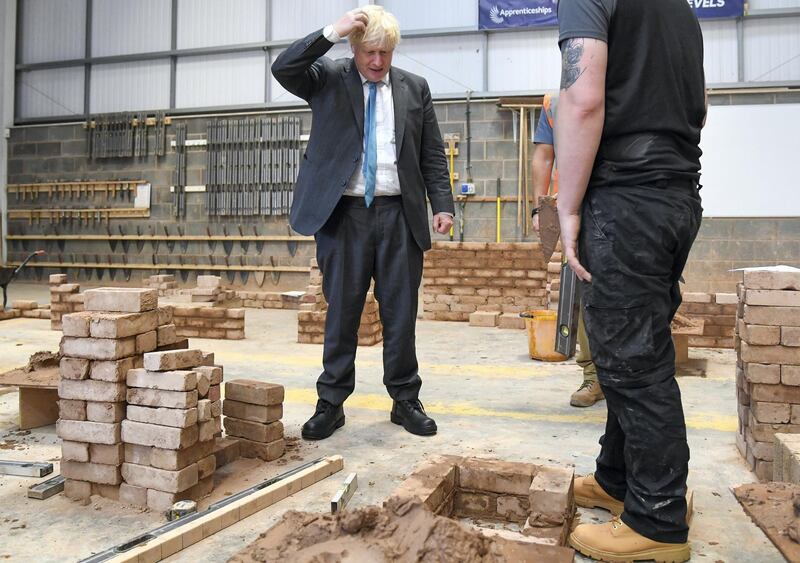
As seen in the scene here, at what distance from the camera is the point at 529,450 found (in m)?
3.16

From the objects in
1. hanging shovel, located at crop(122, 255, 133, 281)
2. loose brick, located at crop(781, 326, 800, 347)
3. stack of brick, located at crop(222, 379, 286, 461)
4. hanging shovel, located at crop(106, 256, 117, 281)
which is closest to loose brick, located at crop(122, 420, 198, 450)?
stack of brick, located at crop(222, 379, 286, 461)

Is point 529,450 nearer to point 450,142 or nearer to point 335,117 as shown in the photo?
point 335,117

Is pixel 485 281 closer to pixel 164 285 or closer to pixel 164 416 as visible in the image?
pixel 164 285

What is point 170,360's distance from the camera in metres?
2.56

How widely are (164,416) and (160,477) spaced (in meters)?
0.22

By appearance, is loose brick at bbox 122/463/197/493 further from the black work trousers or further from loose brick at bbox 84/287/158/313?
the black work trousers

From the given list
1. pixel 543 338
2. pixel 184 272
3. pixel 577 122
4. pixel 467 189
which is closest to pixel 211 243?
pixel 184 272

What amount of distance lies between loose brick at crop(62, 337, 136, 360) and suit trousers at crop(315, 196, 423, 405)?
3.63 ft

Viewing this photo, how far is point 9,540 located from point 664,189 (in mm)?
2356

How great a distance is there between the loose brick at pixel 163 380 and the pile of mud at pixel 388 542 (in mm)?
743

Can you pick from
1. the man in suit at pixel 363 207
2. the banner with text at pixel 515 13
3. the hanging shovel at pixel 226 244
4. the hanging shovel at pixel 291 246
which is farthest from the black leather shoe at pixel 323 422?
the hanging shovel at pixel 226 244

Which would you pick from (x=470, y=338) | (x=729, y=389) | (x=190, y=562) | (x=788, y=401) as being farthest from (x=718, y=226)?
(x=190, y=562)

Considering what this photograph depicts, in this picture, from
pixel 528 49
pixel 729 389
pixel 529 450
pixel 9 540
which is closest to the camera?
pixel 9 540

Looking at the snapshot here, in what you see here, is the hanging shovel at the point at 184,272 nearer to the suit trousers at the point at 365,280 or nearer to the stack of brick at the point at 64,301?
the stack of brick at the point at 64,301
